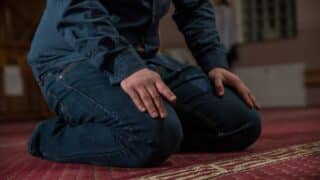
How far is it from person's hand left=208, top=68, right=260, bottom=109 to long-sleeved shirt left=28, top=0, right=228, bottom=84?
27 millimetres

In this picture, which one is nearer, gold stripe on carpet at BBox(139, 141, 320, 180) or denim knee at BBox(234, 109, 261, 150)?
gold stripe on carpet at BBox(139, 141, 320, 180)

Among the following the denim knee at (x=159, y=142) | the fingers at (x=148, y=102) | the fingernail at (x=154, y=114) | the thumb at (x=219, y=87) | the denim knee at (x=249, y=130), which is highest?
the fingers at (x=148, y=102)

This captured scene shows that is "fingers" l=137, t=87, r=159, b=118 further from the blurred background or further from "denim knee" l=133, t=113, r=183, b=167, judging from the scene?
the blurred background

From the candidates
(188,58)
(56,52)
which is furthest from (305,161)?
(188,58)

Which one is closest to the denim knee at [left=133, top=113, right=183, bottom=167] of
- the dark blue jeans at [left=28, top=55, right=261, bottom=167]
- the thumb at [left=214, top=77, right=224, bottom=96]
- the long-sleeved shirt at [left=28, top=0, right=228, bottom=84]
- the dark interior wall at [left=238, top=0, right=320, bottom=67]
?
the dark blue jeans at [left=28, top=55, right=261, bottom=167]

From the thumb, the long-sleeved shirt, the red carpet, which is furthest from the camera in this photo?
the thumb

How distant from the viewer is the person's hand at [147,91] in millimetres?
909

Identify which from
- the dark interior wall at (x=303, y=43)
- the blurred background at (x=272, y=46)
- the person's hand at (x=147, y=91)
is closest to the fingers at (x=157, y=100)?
the person's hand at (x=147, y=91)

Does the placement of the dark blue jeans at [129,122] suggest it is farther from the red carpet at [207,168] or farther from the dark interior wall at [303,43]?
the dark interior wall at [303,43]

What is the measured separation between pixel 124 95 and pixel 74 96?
0.44 feet

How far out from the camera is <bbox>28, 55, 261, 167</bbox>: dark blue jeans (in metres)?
0.98

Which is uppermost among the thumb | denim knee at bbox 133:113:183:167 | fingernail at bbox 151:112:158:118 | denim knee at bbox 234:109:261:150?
fingernail at bbox 151:112:158:118

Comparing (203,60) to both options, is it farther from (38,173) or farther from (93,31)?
(38,173)

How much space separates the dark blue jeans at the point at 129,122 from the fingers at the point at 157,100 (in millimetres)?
20
